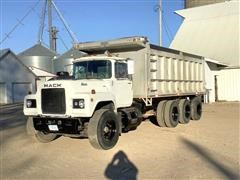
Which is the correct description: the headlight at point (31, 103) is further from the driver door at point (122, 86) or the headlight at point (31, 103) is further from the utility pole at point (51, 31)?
the utility pole at point (51, 31)

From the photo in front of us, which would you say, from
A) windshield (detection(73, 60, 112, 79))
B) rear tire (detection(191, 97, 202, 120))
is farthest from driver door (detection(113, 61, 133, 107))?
rear tire (detection(191, 97, 202, 120))

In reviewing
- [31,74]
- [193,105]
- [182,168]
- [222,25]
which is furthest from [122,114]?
[31,74]

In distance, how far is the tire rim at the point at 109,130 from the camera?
11.2 m

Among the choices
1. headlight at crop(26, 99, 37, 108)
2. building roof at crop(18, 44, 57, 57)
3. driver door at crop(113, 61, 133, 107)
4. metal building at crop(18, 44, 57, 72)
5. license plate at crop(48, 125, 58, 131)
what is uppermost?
building roof at crop(18, 44, 57, 57)

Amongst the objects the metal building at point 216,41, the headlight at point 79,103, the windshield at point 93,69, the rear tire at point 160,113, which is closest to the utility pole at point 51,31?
the metal building at point 216,41

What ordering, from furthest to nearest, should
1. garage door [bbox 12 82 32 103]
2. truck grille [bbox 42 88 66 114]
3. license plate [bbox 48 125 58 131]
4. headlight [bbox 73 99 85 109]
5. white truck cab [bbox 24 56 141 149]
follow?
garage door [bbox 12 82 32 103] → license plate [bbox 48 125 58 131] → truck grille [bbox 42 88 66 114] → white truck cab [bbox 24 56 141 149] → headlight [bbox 73 99 85 109]

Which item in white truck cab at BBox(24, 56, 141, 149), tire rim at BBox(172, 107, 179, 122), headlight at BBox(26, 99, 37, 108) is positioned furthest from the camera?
tire rim at BBox(172, 107, 179, 122)

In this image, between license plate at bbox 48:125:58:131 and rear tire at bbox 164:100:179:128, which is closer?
license plate at bbox 48:125:58:131

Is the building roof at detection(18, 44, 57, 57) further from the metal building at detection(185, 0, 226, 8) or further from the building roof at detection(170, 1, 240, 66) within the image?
the building roof at detection(170, 1, 240, 66)

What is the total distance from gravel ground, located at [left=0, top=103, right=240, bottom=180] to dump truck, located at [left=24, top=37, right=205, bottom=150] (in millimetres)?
554

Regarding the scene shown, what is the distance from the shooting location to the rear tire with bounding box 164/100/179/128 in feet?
51.7

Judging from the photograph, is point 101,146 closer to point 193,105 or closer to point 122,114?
point 122,114

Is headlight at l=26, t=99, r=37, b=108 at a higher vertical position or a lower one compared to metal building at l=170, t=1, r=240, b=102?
lower

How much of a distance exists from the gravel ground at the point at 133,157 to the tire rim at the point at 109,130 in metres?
0.38
